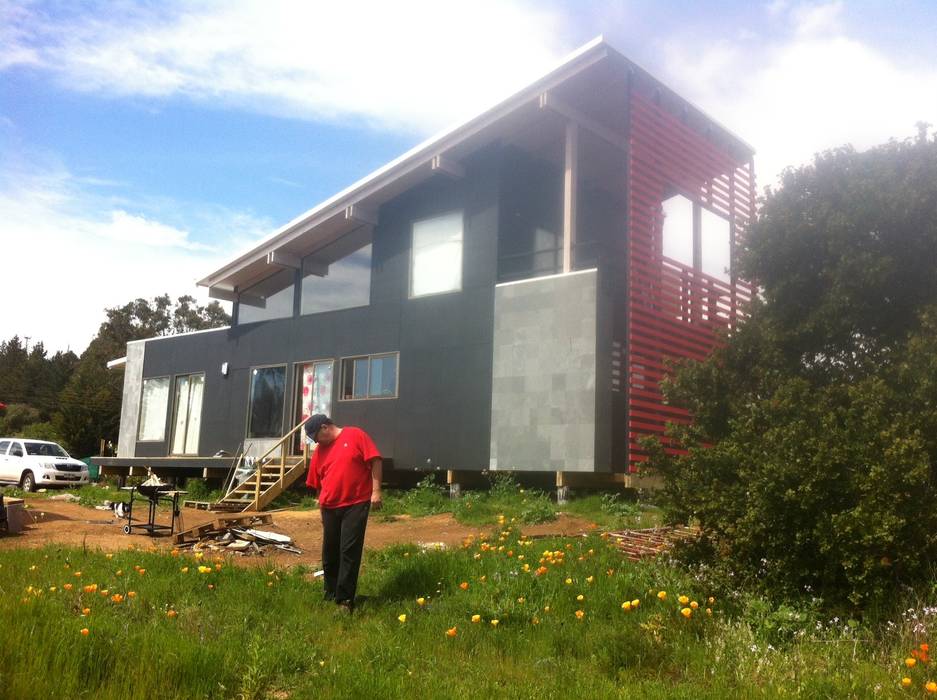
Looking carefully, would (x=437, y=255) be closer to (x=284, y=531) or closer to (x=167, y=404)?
(x=284, y=531)

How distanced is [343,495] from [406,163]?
13.1m

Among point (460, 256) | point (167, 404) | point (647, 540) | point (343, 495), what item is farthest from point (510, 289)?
point (167, 404)

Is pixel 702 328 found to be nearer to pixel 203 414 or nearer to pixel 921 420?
pixel 921 420

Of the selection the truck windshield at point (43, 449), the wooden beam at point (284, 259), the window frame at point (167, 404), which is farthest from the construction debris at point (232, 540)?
the truck windshield at point (43, 449)

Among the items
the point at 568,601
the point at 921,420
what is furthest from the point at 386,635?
the point at 921,420

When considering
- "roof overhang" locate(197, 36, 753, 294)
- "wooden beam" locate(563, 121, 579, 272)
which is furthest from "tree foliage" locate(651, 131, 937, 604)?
"roof overhang" locate(197, 36, 753, 294)

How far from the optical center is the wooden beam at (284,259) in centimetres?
2289

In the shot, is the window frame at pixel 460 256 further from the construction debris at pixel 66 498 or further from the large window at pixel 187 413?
the construction debris at pixel 66 498

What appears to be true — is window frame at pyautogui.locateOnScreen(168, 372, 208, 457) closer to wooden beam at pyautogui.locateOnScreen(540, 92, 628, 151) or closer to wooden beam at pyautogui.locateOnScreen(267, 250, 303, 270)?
wooden beam at pyautogui.locateOnScreen(267, 250, 303, 270)

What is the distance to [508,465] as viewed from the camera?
17750 millimetres

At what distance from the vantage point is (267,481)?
2064 cm

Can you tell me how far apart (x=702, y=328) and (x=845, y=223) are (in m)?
10.1

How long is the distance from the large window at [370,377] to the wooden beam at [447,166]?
4.29 m

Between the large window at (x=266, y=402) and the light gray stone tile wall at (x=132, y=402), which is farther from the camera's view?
the light gray stone tile wall at (x=132, y=402)
